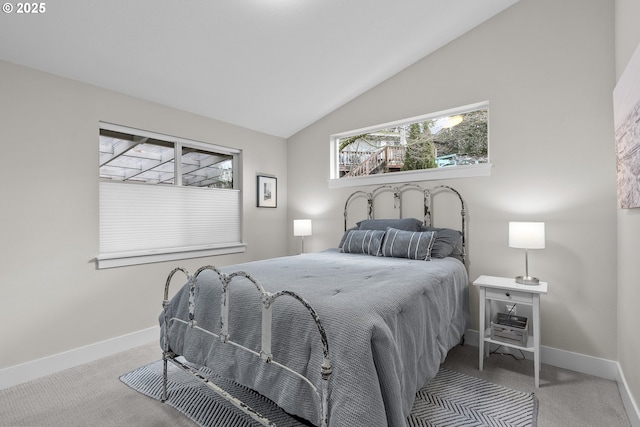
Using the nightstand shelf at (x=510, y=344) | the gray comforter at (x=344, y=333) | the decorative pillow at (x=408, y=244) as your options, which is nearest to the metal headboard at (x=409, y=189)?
the decorative pillow at (x=408, y=244)

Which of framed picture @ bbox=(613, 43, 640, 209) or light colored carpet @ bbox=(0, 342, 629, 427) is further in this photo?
light colored carpet @ bbox=(0, 342, 629, 427)

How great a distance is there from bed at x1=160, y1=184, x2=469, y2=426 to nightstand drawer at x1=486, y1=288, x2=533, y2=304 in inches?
10.0


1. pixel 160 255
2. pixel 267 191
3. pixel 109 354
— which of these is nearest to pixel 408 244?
pixel 267 191

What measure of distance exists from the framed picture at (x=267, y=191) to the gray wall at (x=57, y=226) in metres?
1.45

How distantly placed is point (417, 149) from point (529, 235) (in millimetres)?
1562

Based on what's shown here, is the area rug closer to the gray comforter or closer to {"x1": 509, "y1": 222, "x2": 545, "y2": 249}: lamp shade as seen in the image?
the gray comforter

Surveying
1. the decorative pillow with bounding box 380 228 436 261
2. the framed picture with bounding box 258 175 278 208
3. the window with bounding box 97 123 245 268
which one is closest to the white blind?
the window with bounding box 97 123 245 268

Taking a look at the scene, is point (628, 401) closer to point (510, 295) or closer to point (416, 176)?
point (510, 295)

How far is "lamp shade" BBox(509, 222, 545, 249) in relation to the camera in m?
2.43

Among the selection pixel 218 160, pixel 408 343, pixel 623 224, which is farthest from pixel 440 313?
pixel 218 160

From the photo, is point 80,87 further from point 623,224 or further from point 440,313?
point 623,224

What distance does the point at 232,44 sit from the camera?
2.70 meters

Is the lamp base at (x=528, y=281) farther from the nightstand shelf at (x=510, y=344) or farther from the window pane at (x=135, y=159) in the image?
the window pane at (x=135, y=159)

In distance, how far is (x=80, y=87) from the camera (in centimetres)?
274
